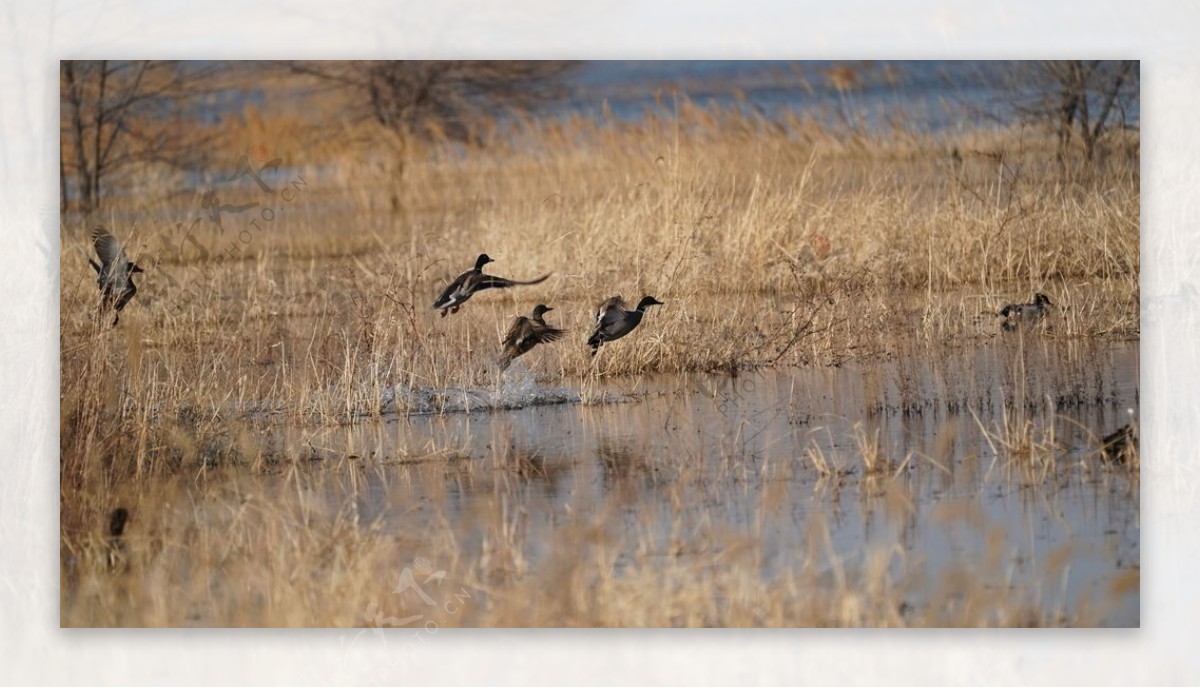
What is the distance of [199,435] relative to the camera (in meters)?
5.89

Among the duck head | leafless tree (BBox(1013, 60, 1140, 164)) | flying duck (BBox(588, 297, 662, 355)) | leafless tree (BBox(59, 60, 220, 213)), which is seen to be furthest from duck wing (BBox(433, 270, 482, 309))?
leafless tree (BBox(1013, 60, 1140, 164))

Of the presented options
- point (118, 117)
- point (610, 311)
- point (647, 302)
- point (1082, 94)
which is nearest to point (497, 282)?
point (610, 311)

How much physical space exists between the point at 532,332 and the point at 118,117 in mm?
1323

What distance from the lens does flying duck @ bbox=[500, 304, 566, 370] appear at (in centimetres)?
596

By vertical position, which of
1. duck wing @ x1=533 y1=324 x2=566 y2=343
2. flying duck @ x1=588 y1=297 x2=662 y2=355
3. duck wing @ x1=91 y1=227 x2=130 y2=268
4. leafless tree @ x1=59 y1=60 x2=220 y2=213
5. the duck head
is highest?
leafless tree @ x1=59 y1=60 x2=220 y2=213

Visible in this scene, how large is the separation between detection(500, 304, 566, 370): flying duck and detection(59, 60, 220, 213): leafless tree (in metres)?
1.06

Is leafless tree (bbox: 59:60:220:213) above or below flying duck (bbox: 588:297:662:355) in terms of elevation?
above

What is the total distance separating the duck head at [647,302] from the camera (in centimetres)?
595

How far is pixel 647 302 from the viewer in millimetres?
5953

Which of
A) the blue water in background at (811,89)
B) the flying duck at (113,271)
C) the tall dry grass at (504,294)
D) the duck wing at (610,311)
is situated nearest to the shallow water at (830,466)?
the tall dry grass at (504,294)

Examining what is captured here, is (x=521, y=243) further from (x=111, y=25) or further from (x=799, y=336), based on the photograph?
(x=111, y=25)

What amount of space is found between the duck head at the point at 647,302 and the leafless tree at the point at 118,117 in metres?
1.35

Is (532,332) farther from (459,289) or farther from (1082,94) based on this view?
(1082,94)

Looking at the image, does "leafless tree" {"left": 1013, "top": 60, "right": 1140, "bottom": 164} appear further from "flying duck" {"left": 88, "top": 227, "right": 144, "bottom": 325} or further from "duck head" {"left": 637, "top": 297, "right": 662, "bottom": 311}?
"flying duck" {"left": 88, "top": 227, "right": 144, "bottom": 325}
